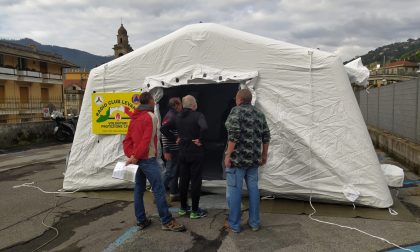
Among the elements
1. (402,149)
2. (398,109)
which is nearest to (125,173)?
(402,149)

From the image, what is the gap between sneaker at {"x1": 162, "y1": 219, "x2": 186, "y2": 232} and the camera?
4637 mm

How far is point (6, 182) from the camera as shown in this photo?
26.5 feet

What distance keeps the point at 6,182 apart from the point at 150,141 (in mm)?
5149

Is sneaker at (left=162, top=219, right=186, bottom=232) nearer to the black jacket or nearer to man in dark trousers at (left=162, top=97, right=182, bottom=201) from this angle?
the black jacket

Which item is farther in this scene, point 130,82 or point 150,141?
point 130,82

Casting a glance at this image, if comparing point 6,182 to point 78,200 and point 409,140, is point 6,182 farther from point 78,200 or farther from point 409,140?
point 409,140

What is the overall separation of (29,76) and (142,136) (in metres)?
37.9

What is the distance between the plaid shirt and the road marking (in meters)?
1.56

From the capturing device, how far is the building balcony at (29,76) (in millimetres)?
34594

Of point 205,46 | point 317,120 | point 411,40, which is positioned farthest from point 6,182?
point 411,40

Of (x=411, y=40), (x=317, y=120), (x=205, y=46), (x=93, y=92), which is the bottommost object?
(x=317, y=120)

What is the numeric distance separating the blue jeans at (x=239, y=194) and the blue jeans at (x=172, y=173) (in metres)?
1.58

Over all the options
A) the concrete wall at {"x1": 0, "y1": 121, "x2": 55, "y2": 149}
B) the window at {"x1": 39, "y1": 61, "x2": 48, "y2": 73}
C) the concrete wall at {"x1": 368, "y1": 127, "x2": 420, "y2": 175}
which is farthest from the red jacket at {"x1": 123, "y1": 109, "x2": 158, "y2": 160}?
the window at {"x1": 39, "y1": 61, "x2": 48, "y2": 73}

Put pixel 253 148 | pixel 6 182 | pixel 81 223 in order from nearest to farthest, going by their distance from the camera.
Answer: pixel 253 148
pixel 81 223
pixel 6 182
